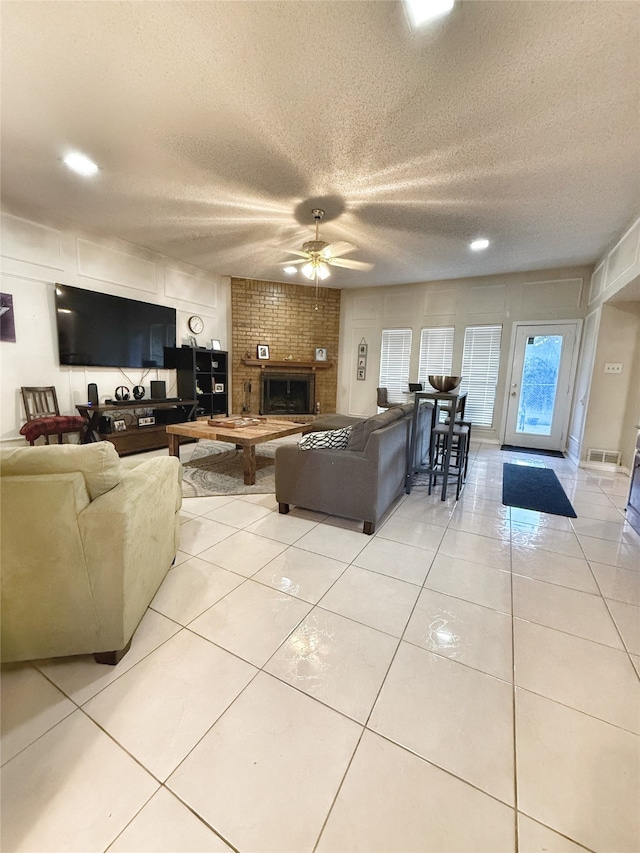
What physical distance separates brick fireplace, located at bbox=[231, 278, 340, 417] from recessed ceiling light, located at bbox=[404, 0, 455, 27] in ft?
15.7

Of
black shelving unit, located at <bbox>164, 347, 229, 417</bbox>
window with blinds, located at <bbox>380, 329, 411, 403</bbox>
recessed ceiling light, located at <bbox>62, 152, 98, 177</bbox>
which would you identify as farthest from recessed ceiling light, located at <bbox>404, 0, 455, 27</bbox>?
window with blinds, located at <bbox>380, 329, 411, 403</bbox>

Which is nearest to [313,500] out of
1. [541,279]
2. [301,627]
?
[301,627]

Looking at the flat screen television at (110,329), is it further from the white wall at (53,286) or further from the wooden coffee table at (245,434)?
the wooden coffee table at (245,434)

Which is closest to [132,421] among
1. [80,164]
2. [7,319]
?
[7,319]

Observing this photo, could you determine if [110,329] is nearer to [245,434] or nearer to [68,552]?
[245,434]

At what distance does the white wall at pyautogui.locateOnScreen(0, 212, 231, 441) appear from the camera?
3.51 meters

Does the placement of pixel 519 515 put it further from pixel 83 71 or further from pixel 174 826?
pixel 83 71

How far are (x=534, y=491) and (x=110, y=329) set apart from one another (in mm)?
Result: 5282

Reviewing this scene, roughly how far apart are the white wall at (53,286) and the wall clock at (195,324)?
0.27 metres

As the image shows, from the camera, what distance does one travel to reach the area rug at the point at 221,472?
3100 mm

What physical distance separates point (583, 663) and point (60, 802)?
1819mm

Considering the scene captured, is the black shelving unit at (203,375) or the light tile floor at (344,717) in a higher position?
the black shelving unit at (203,375)

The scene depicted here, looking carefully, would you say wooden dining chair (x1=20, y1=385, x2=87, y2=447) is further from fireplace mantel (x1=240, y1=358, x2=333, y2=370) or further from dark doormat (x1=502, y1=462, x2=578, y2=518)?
dark doormat (x1=502, y1=462, x2=578, y2=518)

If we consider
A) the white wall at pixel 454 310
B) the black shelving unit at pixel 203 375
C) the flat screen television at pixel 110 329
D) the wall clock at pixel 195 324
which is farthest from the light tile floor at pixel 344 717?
the wall clock at pixel 195 324
